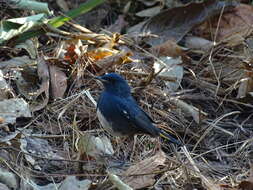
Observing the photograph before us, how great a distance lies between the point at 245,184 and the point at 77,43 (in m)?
2.41

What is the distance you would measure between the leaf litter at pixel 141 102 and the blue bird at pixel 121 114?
0.15 m

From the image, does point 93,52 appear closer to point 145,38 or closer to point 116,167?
point 145,38

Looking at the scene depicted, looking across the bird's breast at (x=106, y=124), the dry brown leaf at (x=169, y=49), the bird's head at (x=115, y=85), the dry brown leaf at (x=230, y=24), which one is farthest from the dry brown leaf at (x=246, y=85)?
the bird's breast at (x=106, y=124)

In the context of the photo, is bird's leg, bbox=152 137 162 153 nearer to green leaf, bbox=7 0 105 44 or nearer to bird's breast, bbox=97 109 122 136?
bird's breast, bbox=97 109 122 136

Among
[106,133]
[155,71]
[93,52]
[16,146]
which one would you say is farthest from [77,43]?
[16,146]

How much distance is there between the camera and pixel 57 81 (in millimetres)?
5277

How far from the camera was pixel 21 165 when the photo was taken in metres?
4.18

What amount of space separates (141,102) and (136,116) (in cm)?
57

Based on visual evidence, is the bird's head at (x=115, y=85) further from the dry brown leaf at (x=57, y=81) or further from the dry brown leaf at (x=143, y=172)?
the dry brown leaf at (x=143, y=172)

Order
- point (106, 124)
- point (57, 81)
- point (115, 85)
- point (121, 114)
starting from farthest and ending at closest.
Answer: point (57, 81), point (115, 85), point (121, 114), point (106, 124)

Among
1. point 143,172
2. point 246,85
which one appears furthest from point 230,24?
point 143,172

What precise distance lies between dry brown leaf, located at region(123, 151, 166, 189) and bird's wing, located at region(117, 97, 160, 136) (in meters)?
0.40

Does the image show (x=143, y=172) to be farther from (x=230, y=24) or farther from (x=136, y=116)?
(x=230, y=24)

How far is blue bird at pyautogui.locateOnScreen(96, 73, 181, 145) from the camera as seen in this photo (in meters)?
4.74
